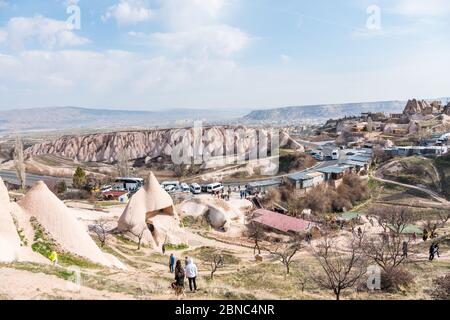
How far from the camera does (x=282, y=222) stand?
99.3 feet

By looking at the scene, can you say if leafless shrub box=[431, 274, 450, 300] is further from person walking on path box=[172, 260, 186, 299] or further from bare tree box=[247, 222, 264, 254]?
bare tree box=[247, 222, 264, 254]

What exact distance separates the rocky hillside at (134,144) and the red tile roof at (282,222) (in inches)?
2529

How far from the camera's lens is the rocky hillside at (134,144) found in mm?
99019

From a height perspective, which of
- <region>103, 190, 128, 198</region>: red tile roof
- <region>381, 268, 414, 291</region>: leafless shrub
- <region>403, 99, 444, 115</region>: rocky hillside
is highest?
<region>403, 99, 444, 115</region>: rocky hillside

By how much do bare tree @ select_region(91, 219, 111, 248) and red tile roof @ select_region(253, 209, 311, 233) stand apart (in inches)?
473

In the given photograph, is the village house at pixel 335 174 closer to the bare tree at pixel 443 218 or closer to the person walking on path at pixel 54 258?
the bare tree at pixel 443 218

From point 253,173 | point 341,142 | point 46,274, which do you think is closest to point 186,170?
point 253,173

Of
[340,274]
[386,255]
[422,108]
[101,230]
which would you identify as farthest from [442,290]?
[422,108]

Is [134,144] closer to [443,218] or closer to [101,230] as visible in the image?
[101,230]

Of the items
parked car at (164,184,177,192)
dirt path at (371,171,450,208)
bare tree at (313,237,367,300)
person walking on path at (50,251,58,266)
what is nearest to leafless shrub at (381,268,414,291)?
bare tree at (313,237,367,300)

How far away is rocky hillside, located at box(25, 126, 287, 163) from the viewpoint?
9902cm

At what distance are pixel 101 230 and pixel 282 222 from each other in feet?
46.8

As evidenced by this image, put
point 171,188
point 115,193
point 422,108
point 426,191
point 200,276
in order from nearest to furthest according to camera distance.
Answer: point 200,276, point 115,193, point 426,191, point 171,188, point 422,108

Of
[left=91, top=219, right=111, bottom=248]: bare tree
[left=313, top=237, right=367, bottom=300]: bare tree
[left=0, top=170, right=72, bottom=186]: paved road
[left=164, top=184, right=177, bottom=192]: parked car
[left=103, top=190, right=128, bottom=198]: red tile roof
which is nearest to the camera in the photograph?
[left=313, top=237, right=367, bottom=300]: bare tree
